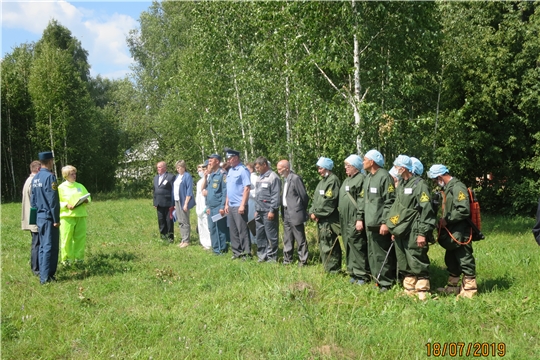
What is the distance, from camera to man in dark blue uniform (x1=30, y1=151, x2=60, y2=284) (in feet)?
23.9

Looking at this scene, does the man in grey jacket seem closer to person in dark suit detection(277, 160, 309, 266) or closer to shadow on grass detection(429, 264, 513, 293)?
person in dark suit detection(277, 160, 309, 266)

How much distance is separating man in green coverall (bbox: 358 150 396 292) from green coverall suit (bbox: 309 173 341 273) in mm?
807

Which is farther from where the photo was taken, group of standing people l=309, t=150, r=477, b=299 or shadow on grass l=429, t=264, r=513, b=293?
shadow on grass l=429, t=264, r=513, b=293

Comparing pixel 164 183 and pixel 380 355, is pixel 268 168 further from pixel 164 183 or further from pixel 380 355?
pixel 380 355

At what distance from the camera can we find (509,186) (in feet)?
57.2

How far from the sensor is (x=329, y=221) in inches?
291

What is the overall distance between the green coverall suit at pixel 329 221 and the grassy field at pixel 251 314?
0.31m

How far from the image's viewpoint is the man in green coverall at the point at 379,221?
6.34 metres

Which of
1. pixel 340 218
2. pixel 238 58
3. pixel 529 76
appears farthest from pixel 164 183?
pixel 529 76

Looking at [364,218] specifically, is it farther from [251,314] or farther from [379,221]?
[251,314]

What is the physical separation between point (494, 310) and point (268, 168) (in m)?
4.62

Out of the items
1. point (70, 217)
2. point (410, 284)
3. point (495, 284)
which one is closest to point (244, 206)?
point (70, 217)

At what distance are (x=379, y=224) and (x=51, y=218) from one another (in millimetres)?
5195

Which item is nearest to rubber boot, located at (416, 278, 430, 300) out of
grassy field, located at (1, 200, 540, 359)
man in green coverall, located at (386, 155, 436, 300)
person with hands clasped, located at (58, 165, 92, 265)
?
man in green coverall, located at (386, 155, 436, 300)
